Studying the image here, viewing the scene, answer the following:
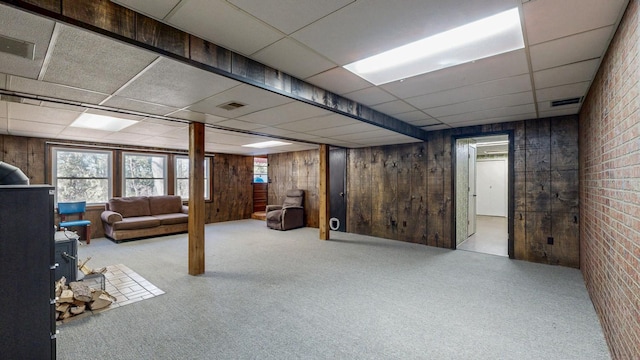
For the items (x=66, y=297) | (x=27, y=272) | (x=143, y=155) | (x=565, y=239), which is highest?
(x=143, y=155)

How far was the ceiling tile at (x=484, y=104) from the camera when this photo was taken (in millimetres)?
3252

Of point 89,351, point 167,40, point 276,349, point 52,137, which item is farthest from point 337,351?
point 52,137

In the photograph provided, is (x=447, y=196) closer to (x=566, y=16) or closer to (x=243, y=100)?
(x=566, y=16)

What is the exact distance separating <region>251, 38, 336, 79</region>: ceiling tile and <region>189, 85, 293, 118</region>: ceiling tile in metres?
0.28

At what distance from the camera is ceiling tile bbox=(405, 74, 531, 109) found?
9.05ft

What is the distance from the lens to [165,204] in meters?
7.01

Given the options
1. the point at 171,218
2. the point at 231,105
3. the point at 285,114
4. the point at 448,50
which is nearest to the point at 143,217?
the point at 171,218

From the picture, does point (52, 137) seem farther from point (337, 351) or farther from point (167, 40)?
point (337, 351)

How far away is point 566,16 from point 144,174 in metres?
8.18

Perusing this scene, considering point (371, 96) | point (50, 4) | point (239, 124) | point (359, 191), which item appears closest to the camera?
point (50, 4)

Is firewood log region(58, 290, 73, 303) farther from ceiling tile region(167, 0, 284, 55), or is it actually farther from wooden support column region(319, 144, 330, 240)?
wooden support column region(319, 144, 330, 240)

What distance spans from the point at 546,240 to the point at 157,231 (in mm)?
7409

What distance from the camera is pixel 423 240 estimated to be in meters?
5.58

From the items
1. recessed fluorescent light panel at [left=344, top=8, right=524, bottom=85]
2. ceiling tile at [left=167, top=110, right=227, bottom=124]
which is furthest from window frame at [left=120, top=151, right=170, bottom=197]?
recessed fluorescent light panel at [left=344, top=8, right=524, bottom=85]
